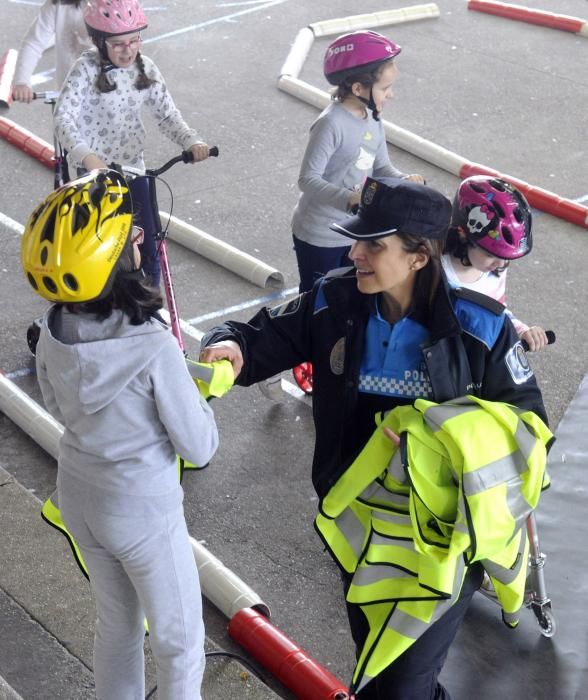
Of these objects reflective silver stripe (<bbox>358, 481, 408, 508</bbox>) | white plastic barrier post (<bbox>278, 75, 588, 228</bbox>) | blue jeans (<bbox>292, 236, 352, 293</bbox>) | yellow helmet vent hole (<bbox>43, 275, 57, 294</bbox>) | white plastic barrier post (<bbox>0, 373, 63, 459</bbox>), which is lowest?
white plastic barrier post (<bbox>278, 75, 588, 228</bbox>)

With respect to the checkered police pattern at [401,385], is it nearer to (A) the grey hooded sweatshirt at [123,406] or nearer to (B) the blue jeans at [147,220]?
(A) the grey hooded sweatshirt at [123,406]

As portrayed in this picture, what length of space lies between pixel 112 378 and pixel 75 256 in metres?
0.39

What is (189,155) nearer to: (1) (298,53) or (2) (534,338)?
(2) (534,338)

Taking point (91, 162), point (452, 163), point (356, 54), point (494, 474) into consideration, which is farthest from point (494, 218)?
point (452, 163)

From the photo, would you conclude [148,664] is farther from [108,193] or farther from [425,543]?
[108,193]

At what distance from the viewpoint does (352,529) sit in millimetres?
3738

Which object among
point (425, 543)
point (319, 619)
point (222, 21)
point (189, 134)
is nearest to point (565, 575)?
point (319, 619)

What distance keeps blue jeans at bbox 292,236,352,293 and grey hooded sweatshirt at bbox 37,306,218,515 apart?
264cm

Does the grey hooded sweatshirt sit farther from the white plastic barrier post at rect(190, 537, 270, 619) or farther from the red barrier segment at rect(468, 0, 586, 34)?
the red barrier segment at rect(468, 0, 586, 34)

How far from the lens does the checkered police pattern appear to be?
364cm

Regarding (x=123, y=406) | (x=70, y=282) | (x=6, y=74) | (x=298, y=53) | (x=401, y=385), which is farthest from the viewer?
(x=298, y=53)

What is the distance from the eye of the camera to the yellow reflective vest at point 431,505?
3361mm

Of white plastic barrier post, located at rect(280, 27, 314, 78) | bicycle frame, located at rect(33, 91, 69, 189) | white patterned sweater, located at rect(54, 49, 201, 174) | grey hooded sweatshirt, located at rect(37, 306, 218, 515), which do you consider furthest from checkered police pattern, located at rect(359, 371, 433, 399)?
white plastic barrier post, located at rect(280, 27, 314, 78)

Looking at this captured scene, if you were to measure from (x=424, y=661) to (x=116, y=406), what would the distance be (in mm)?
1391
